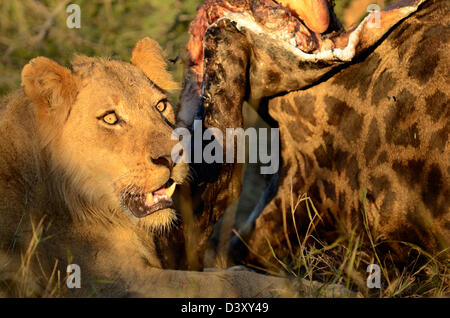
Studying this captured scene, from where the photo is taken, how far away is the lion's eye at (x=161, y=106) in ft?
8.96

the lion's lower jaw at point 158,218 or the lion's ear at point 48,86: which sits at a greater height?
the lion's ear at point 48,86

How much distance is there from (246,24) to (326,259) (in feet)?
3.91

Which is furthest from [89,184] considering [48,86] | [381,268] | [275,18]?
[381,268]

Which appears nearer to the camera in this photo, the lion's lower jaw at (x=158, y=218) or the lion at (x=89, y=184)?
the lion at (x=89, y=184)

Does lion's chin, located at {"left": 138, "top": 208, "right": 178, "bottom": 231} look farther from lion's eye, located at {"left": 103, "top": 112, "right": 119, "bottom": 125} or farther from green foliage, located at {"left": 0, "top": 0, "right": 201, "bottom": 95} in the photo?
green foliage, located at {"left": 0, "top": 0, "right": 201, "bottom": 95}

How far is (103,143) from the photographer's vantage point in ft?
8.09

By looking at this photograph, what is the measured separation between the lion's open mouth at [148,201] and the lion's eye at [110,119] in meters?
0.29

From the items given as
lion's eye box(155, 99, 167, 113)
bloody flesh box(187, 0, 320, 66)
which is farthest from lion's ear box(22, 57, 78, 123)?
bloody flesh box(187, 0, 320, 66)

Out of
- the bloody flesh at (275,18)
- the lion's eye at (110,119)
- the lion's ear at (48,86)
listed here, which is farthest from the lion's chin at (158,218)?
the bloody flesh at (275,18)

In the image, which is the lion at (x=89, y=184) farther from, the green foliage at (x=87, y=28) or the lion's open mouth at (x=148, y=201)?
the green foliage at (x=87, y=28)

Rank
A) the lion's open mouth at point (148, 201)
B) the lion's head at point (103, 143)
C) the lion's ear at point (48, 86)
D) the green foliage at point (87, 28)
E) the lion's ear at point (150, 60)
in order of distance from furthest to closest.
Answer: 1. the green foliage at point (87, 28)
2. the lion's ear at point (150, 60)
3. the lion's open mouth at point (148, 201)
4. the lion's head at point (103, 143)
5. the lion's ear at point (48, 86)

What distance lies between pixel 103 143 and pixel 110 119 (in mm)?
103
